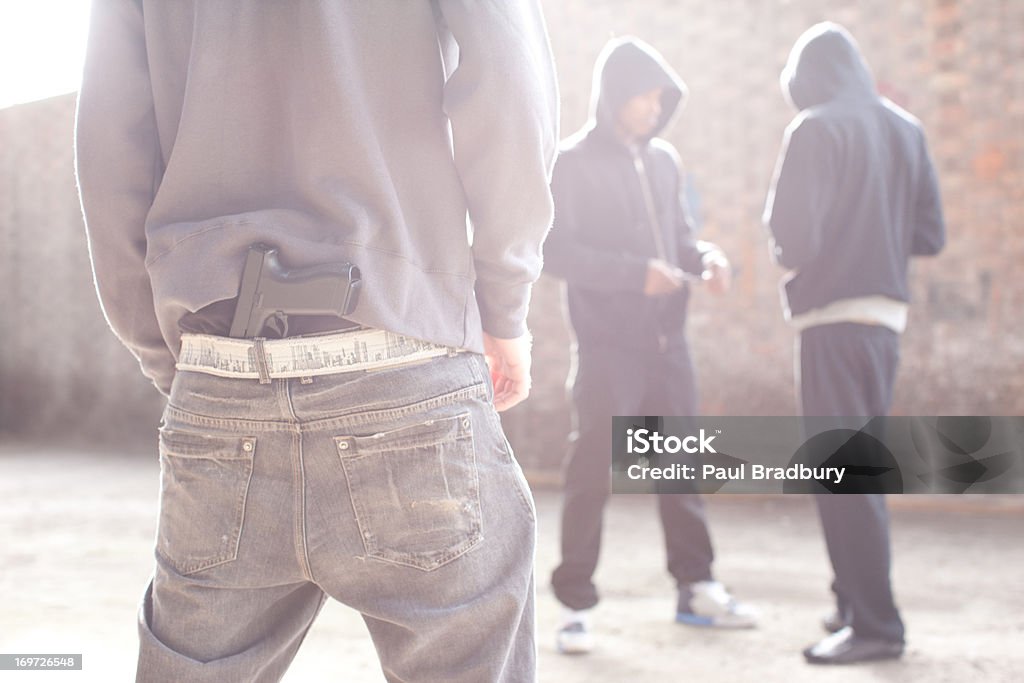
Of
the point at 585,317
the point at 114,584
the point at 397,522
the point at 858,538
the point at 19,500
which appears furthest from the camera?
the point at 19,500

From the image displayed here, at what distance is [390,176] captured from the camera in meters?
1.21

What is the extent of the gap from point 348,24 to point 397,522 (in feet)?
1.91

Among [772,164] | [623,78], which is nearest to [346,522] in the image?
[623,78]

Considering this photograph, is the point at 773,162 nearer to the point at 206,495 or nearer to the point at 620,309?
the point at 620,309

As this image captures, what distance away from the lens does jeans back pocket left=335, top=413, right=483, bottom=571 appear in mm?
1155

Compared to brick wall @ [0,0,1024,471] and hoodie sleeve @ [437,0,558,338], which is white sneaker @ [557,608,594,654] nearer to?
hoodie sleeve @ [437,0,558,338]

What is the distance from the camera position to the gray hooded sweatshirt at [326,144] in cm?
118

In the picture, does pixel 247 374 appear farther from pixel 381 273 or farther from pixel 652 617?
pixel 652 617

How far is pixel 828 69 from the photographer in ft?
10.8

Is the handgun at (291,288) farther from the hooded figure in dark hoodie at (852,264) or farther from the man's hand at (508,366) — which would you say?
the hooded figure in dark hoodie at (852,264)

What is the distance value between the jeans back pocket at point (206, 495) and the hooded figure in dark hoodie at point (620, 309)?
2211mm

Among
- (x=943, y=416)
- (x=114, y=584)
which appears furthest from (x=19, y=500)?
(x=943, y=416)

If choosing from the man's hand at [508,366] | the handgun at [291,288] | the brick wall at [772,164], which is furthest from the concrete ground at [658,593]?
the handgun at [291,288]

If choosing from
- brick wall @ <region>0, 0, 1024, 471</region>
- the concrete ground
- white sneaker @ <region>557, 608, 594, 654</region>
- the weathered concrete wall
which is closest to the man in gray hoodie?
the concrete ground
